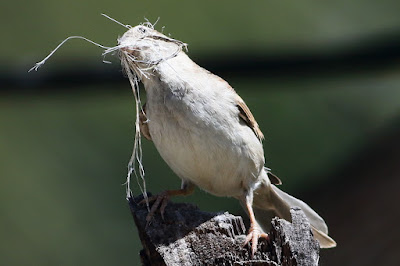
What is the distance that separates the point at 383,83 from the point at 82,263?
14.0ft

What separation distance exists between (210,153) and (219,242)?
809 millimetres

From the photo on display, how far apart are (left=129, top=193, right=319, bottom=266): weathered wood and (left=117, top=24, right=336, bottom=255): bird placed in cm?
35

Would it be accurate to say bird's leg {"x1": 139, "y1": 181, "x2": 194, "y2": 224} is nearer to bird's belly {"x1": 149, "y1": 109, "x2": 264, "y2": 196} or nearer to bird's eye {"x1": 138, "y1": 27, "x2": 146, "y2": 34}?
bird's belly {"x1": 149, "y1": 109, "x2": 264, "y2": 196}

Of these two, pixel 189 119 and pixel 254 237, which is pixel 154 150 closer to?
pixel 189 119

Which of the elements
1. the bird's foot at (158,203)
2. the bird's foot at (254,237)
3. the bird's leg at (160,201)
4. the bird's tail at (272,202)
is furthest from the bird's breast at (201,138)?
the bird's foot at (254,237)

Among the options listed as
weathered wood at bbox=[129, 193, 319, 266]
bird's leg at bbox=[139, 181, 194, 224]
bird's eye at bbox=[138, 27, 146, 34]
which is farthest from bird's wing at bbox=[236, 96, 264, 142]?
weathered wood at bbox=[129, 193, 319, 266]

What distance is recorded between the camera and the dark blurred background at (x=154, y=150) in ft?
32.7

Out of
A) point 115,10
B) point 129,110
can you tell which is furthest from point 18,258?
point 115,10

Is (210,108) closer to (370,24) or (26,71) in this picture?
(26,71)

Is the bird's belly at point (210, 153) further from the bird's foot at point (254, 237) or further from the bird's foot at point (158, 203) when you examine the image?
the bird's foot at point (254, 237)

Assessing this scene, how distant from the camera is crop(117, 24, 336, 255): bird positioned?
4.64m

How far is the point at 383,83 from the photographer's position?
11266 mm

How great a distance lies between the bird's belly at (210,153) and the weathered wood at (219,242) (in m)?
0.57

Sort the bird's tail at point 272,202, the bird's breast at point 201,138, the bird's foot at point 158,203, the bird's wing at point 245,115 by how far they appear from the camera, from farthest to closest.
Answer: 1. the bird's tail at point 272,202
2. the bird's wing at point 245,115
3. the bird's breast at point 201,138
4. the bird's foot at point 158,203
